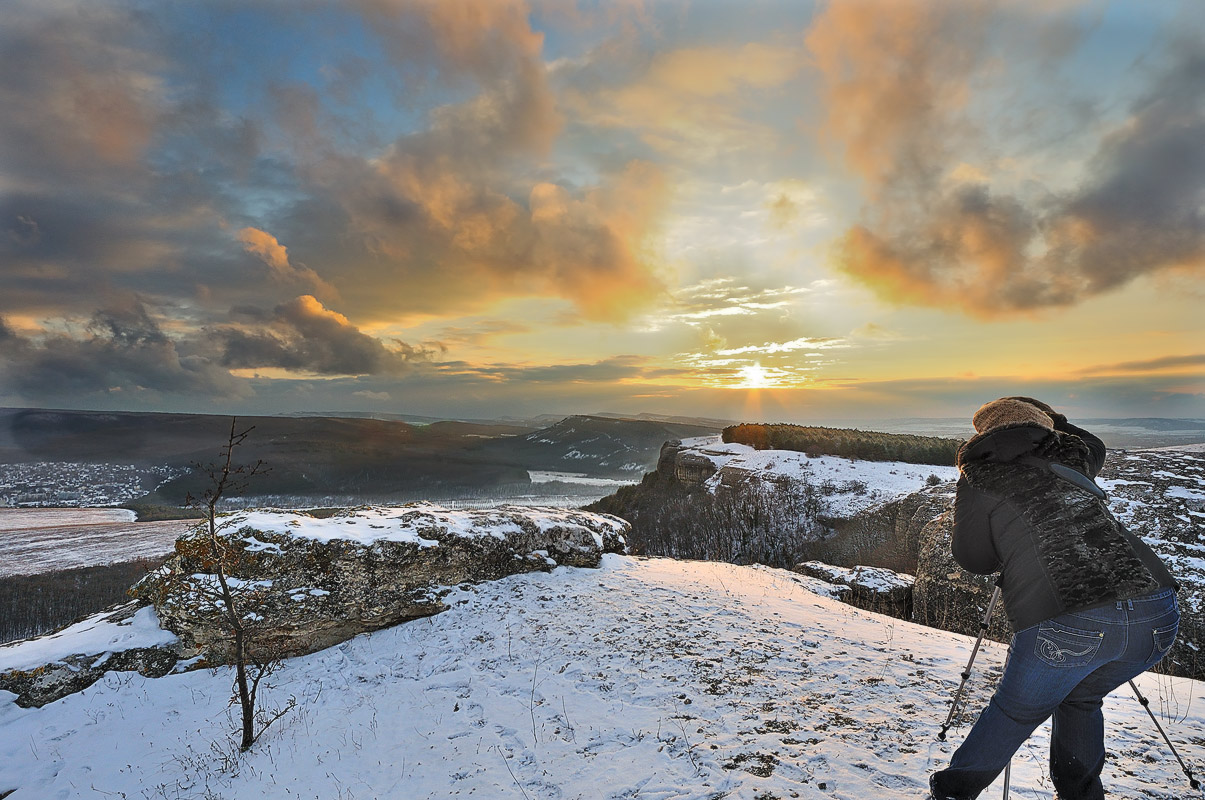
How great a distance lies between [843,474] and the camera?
42062 mm

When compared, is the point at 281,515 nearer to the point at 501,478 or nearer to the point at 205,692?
the point at 205,692

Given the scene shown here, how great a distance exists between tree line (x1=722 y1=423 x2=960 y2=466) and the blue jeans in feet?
129

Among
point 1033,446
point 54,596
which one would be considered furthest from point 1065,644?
point 54,596

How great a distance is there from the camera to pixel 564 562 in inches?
569

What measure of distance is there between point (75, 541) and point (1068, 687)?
116 meters

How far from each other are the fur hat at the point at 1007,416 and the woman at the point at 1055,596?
0.08 feet

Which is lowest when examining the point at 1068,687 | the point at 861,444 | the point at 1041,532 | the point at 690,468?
the point at 690,468

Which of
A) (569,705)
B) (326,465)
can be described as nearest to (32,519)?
(326,465)

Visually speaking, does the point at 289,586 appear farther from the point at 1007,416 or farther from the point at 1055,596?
the point at 1007,416

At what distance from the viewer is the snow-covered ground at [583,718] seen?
195 inches

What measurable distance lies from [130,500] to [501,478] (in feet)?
393

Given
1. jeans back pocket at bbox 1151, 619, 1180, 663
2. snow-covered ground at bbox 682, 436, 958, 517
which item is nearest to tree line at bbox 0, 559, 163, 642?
snow-covered ground at bbox 682, 436, 958, 517

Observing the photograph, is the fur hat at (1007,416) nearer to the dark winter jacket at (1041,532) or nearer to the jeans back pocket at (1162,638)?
the dark winter jacket at (1041,532)

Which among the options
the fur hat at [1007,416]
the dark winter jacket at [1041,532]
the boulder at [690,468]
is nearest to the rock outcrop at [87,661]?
the dark winter jacket at [1041,532]
